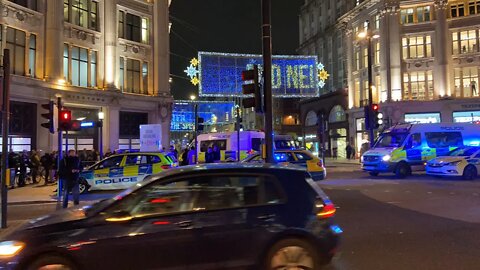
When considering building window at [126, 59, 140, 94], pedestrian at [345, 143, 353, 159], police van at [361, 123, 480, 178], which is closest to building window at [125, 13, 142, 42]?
building window at [126, 59, 140, 94]

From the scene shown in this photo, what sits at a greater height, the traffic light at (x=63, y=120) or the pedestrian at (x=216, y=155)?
the traffic light at (x=63, y=120)

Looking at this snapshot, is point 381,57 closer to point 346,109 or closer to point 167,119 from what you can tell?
point 346,109

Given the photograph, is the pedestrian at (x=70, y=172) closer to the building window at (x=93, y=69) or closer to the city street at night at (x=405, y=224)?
the city street at night at (x=405, y=224)

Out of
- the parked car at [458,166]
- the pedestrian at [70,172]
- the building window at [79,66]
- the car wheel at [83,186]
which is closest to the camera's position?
the pedestrian at [70,172]

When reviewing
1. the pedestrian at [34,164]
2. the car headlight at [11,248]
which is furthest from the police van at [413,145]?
the car headlight at [11,248]

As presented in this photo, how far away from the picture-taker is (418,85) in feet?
145

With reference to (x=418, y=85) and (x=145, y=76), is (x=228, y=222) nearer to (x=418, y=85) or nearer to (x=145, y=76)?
(x=145, y=76)

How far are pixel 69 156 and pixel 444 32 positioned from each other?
39.8m

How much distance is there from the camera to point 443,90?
4281cm

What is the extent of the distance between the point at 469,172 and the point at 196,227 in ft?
60.4

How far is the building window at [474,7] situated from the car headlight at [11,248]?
152ft

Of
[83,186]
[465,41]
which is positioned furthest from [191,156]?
[465,41]

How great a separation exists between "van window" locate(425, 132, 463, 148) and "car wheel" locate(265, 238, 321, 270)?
1918 cm

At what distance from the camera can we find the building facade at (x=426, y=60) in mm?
42594
